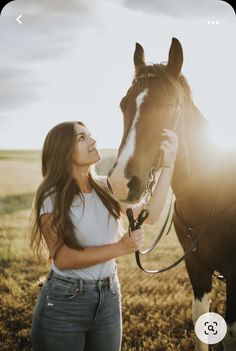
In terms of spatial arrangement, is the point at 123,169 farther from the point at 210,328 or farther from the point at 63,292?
the point at 210,328

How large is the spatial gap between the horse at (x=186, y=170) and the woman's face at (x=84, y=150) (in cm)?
12

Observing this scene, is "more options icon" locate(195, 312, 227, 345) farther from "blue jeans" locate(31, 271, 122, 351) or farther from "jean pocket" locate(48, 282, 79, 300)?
"jean pocket" locate(48, 282, 79, 300)

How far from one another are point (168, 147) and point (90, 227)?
55cm

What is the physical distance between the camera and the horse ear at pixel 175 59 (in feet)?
6.61

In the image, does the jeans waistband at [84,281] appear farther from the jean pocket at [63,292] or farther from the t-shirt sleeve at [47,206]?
the t-shirt sleeve at [47,206]

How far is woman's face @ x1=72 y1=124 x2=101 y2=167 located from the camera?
6.12 ft

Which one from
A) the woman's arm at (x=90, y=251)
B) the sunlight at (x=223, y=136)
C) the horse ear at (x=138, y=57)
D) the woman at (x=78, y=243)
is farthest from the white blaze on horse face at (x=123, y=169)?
the sunlight at (x=223, y=136)

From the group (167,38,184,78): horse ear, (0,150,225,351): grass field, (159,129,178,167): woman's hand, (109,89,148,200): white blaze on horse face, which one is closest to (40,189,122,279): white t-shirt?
(109,89,148,200): white blaze on horse face

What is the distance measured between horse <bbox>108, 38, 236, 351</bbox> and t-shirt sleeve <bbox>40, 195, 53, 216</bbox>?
29 cm

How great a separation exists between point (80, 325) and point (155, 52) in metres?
1.83

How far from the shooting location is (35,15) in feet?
8.38

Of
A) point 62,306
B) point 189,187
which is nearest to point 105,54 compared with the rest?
point 189,187

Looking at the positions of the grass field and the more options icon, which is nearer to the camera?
the more options icon

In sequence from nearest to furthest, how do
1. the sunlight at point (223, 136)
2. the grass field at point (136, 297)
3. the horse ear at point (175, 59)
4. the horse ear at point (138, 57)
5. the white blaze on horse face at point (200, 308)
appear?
the horse ear at point (175, 59) < the horse ear at point (138, 57) < the sunlight at point (223, 136) < the white blaze on horse face at point (200, 308) < the grass field at point (136, 297)
